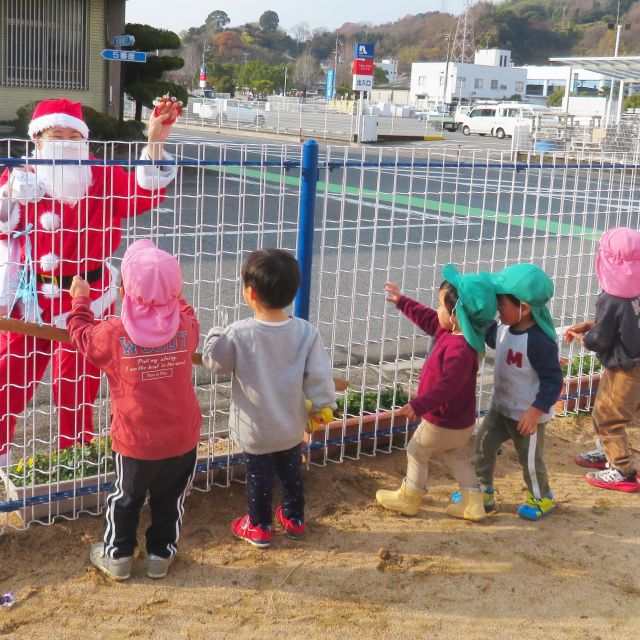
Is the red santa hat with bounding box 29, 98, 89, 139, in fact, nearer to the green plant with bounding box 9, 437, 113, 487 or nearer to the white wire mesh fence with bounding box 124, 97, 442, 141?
the green plant with bounding box 9, 437, 113, 487

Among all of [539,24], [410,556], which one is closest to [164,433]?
[410,556]

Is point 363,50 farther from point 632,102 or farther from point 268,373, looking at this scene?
point 632,102

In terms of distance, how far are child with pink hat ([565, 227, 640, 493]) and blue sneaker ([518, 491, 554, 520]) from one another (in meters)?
0.52

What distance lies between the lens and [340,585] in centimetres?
321

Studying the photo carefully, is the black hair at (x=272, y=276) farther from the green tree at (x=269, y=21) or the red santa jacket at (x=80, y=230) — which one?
the green tree at (x=269, y=21)

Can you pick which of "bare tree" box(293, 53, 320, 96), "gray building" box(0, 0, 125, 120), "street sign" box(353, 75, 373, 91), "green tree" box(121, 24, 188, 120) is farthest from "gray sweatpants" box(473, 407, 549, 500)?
"bare tree" box(293, 53, 320, 96)

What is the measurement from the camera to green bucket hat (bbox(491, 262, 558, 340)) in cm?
360

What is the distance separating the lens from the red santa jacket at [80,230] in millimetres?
3481

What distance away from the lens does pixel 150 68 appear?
66.3ft

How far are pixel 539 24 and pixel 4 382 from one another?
531 ft

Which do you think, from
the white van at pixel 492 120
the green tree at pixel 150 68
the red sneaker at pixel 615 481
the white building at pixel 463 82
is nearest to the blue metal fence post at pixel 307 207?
the red sneaker at pixel 615 481

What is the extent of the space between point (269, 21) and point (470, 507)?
16747 centimetres

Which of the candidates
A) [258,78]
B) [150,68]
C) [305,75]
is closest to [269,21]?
[305,75]

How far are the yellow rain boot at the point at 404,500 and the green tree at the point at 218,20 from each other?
507ft
